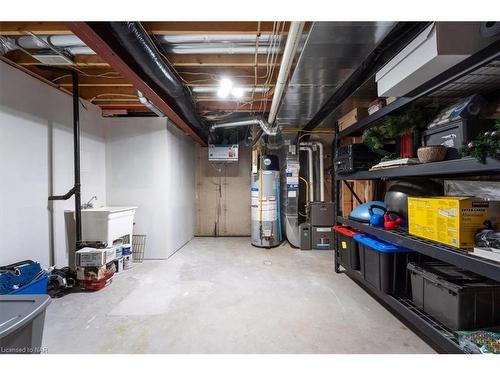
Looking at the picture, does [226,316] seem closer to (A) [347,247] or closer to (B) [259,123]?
(A) [347,247]

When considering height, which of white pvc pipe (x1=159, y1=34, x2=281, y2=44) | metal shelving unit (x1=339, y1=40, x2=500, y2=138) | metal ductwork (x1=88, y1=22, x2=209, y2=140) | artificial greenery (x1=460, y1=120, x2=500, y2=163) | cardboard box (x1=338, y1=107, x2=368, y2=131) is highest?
white pvc pipe (x1=159, y1=34, x2=281, y2=44)

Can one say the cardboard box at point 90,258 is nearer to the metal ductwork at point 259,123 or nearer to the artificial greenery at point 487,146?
the metal ductwork at point 259,123

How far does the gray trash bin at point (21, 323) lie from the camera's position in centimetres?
101

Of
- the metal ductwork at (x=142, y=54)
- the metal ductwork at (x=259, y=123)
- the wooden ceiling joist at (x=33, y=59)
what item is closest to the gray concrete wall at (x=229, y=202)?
the metal ductwork at (x=259, y=123)

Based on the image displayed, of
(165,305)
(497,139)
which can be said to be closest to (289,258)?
(165,305)

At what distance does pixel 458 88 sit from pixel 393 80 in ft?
1.76

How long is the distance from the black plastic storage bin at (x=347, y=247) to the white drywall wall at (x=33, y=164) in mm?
3611

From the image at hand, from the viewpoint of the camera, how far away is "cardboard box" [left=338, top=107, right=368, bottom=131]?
2.72 m

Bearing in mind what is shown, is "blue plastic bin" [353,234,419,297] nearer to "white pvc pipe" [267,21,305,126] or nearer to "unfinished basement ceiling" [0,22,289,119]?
"white pvc pipe" [267,21,305,126]

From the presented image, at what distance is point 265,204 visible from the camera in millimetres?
4688

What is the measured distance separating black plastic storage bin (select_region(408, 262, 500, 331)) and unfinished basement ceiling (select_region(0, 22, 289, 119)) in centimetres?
224

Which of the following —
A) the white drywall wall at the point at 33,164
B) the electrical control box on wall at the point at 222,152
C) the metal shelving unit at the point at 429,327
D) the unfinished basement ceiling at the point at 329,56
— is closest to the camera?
the metal shelving unit at the point at 429,327

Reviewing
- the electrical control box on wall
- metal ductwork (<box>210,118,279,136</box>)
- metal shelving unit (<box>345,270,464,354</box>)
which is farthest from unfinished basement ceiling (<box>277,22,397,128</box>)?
the electrical control box on wall
